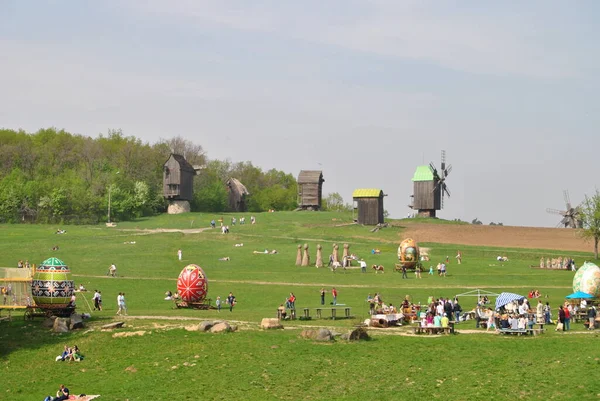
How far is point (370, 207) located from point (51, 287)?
82.8m

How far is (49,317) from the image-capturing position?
49.2 meters

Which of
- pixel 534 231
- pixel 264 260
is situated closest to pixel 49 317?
pixel 264 260

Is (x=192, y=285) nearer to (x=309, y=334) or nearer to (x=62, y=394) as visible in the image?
(x=309, y=334)

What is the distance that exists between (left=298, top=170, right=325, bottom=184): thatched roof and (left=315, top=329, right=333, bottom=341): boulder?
120 metres

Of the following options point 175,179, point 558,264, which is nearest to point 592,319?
point 558,264

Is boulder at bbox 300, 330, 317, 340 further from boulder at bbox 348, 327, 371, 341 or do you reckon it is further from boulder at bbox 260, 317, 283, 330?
boulder at bbox 260, 317, 283, 330

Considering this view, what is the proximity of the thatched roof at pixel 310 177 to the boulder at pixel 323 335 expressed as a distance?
120 meters

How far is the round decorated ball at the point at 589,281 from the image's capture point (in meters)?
57.6

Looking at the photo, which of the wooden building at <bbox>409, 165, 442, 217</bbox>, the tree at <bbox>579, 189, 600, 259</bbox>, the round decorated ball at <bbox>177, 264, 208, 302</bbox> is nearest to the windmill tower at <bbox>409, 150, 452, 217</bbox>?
the wooden building at <bbox>409, 165, 442, 217</bbox>

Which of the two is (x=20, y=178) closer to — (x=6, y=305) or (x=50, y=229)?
(x=50, y=229)

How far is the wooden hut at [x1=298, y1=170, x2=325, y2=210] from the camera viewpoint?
164m

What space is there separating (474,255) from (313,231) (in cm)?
2503

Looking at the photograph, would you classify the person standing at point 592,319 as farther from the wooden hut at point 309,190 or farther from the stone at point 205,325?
the wooden hut at point 309,190

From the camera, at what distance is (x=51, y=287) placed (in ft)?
163
